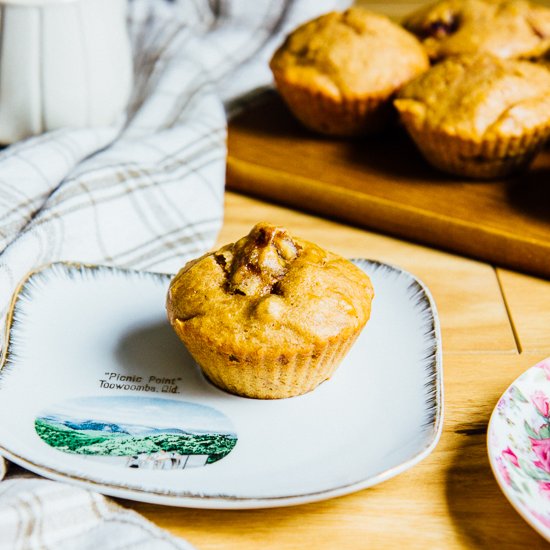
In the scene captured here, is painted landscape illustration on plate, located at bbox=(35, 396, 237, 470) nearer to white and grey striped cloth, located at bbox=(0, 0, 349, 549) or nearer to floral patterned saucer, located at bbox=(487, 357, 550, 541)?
white and grey striped cloth, located at bbox=(0, 0, 349, 549)

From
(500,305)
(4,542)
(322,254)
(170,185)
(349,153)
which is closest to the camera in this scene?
(4,542)

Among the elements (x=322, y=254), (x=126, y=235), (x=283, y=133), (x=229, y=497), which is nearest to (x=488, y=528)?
(x=229, y=497)

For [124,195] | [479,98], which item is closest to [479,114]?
[479,98]

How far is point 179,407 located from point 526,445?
0.37m

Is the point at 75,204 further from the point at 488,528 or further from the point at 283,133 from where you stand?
the point at 488,528

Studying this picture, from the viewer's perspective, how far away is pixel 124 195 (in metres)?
1.27

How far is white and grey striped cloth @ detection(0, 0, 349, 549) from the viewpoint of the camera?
765 millimetres

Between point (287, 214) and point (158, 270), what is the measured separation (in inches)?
11.9

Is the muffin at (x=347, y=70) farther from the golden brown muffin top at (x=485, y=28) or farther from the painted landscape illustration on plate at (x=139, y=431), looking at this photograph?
the painted landscape illustration on plate at (x=139, y=431)

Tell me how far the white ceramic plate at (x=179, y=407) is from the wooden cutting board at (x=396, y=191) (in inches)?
9.7

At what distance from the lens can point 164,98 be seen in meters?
1.59

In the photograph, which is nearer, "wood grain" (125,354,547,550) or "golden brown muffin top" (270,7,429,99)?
"wood grain" (125,354,547,550)

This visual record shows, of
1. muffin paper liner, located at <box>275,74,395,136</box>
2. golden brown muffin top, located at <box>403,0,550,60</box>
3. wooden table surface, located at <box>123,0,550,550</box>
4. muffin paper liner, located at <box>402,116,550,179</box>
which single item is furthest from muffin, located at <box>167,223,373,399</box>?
golden brown muffin top, located at <box>403,0,550,60</box>

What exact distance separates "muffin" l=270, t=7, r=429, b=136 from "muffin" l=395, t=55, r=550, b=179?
79mm
